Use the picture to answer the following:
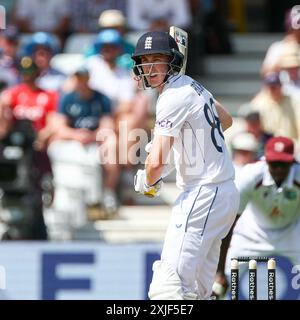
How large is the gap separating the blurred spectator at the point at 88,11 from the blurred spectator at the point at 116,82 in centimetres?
103

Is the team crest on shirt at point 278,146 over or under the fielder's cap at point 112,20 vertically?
under

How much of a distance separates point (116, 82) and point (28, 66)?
0.83 meters

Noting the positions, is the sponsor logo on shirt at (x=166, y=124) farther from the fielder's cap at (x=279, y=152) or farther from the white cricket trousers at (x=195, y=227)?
the fielder's cap at (x=279, y=152)

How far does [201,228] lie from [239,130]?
462cm

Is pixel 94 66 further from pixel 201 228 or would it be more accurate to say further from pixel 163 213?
pixel 201 228

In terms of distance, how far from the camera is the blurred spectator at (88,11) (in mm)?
13125

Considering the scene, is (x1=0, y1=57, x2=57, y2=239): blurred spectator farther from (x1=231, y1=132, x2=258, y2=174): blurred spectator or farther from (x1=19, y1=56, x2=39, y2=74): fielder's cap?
(x1=231, y1=132, x2=258, y2=174): blurred spectator

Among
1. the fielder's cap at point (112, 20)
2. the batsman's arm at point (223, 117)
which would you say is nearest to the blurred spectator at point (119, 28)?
the fielder's cap at point (112, 20)

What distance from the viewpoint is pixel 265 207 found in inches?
347

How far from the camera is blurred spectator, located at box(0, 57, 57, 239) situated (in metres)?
11.1

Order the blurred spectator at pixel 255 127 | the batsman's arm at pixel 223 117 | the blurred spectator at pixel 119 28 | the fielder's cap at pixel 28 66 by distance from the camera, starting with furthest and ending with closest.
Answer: the blurred spectator at pixel 119 28
the fielder's cap at pixel 28 66
the blurred spectator at pixel 255 127
the batsman's arm at pixel 223 117

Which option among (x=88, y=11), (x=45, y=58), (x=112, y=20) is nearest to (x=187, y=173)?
(x=45, y=58)

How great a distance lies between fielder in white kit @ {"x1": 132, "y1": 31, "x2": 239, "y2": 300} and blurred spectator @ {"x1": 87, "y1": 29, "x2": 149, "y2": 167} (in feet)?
13.9

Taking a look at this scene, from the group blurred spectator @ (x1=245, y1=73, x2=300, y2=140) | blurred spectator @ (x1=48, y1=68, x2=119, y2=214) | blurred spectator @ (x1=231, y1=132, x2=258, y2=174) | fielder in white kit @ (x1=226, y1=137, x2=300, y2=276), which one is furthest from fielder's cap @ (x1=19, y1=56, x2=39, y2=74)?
fielder in white kit @ (x1=226, y1=137, x2=300, y2=276)
